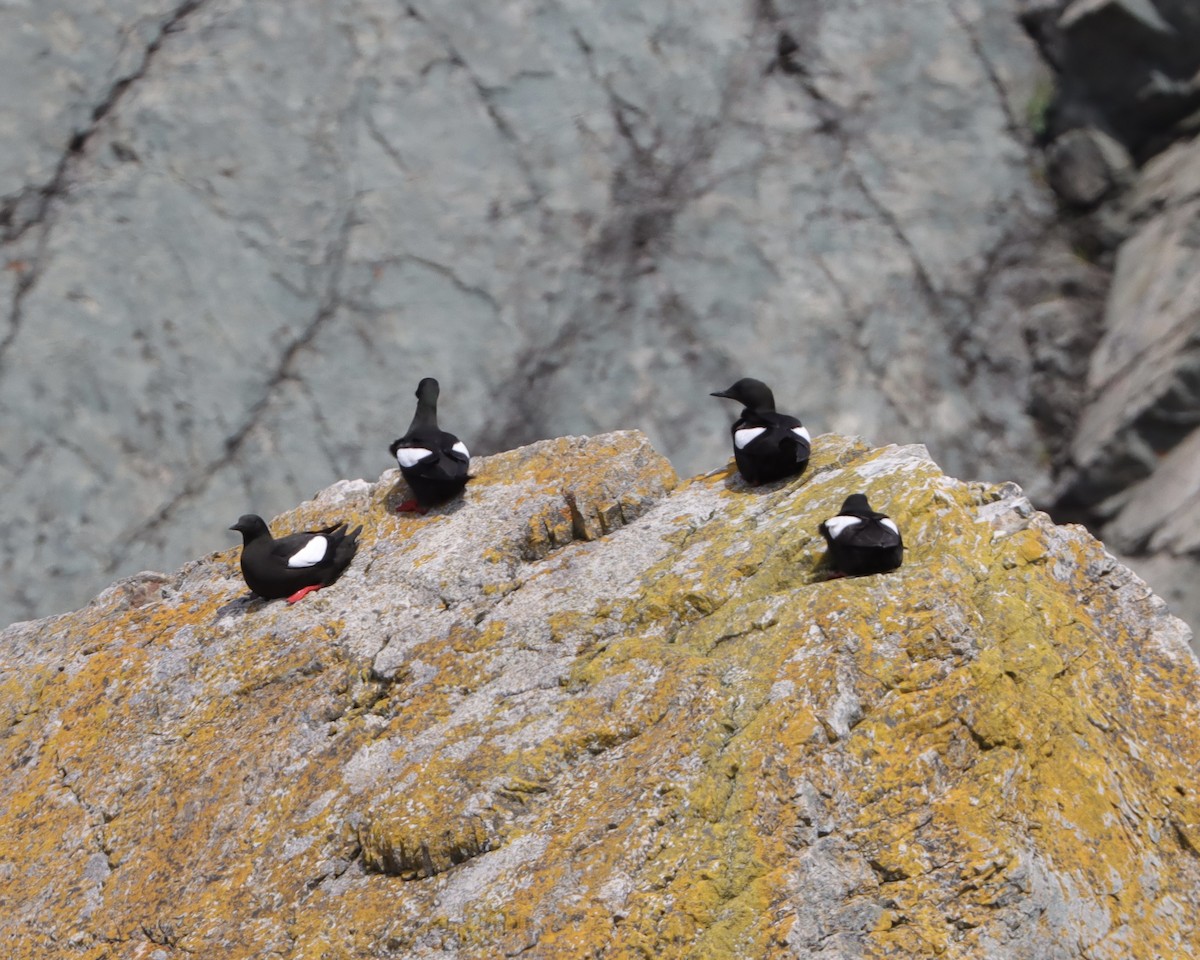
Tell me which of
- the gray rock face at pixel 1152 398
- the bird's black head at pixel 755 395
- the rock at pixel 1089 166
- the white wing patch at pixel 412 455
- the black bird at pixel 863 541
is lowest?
the gray rock face at pixel 1152 398

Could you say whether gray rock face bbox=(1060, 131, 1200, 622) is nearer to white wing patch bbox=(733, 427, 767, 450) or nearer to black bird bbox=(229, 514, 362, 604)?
white wing patch bbox=(733, 427, 767, 450)

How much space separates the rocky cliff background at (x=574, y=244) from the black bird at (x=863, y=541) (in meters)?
6.02

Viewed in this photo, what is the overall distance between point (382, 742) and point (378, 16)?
27.3 feet

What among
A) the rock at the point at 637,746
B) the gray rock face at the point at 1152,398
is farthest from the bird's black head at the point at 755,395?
the gray rock face at the point at 1152,398

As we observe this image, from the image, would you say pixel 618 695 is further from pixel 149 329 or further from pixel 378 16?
pixel 378 16

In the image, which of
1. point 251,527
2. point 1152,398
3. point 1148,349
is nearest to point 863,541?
point 251,527

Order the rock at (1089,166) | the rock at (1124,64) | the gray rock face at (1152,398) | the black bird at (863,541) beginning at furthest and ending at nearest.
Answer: the rock at (1089,166)
the rock at (1124,64)
the gray rock face at (1152,398)
the black bird at (863,541)

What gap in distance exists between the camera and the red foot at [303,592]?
19.8 feet

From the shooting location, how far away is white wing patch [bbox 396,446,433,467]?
6355mm

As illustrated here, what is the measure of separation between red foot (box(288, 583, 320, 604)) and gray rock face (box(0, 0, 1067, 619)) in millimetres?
4894

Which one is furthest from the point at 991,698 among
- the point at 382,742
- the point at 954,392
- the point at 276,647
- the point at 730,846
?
the point at 954,392

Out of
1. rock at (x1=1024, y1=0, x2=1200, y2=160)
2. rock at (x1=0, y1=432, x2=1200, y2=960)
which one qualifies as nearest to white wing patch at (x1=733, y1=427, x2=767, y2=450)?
rock at (x1=0, y1=432, x2=1200, y2=960)

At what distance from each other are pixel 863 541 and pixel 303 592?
2617 millimetres

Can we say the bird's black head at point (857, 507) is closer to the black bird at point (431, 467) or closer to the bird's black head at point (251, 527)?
the black bird at point (431, 467)
